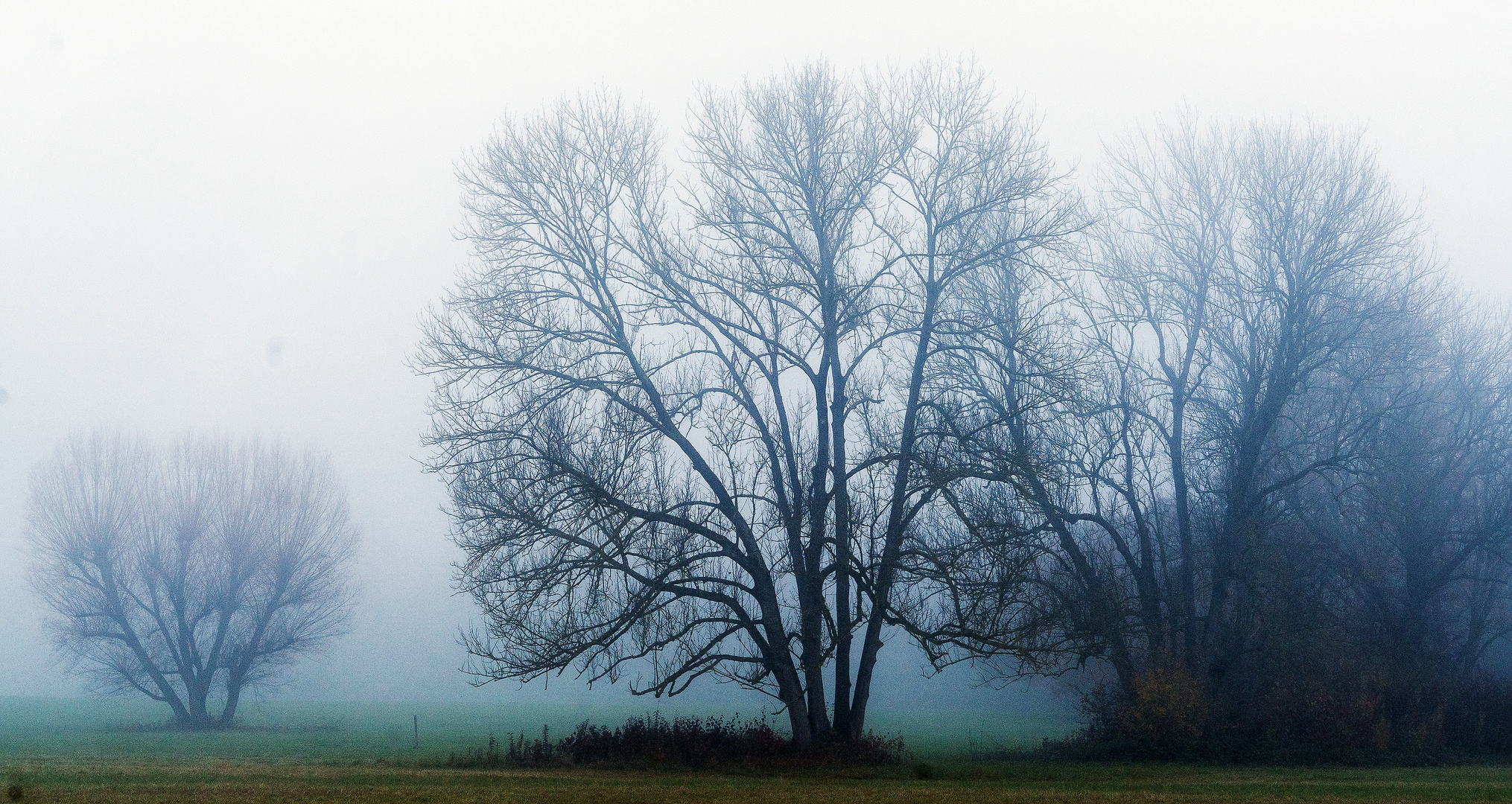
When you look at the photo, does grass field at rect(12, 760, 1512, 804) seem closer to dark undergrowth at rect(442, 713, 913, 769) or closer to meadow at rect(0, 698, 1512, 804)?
meadow at rect(0, 698, 1512, 804)

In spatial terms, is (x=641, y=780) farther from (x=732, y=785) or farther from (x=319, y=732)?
(x=319, y=732)

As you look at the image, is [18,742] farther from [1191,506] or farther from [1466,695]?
[1466,695]

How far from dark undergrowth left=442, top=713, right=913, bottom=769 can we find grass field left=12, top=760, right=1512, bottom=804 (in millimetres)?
945

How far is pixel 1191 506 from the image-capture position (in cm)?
Result: 2648

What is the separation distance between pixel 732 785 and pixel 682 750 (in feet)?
13.8

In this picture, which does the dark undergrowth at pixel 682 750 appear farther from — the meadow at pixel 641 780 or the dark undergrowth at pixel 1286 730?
the dark undergrowth at pixel 1286 730

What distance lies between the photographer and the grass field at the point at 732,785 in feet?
43.5

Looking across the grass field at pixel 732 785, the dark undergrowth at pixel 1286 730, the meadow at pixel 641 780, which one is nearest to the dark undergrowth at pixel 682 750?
the meadow at pixel 641 780

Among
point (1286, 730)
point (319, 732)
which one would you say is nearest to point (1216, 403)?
point (1286, 730)

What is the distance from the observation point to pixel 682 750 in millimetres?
19750

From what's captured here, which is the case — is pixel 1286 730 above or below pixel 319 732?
above

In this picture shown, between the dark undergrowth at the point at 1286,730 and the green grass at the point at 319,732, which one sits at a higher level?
the dark undergrowth at the point at 1286,730

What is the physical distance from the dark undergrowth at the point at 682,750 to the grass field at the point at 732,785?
3.10 feet

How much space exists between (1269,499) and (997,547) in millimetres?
12491
